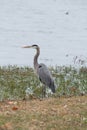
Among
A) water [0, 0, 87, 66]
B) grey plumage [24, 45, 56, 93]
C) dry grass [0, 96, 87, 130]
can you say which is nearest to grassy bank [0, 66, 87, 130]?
dry grass [0, 96, 87, 130]

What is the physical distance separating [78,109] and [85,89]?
4.66 m

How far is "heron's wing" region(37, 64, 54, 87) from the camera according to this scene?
13758mm

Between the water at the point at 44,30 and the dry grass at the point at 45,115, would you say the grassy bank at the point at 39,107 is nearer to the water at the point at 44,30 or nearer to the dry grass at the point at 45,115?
the dry grass at the point at 45,115

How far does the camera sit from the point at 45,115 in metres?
9.35

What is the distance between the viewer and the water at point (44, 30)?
976 inches

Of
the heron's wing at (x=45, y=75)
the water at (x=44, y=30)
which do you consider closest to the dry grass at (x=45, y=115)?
the heron's wing at (x=45, y=75)

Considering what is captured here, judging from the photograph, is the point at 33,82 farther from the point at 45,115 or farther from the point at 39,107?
the point at 45,115

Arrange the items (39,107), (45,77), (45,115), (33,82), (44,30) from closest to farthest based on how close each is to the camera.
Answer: (45,115) < (39,107) < (45,77) < (33,82) < (44,30)

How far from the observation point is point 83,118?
9.14m

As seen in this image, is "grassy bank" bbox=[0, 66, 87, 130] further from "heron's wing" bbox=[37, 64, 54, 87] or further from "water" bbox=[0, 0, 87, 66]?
"water" bbox=[0, 0, 87, 66]

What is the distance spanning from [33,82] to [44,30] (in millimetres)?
20282

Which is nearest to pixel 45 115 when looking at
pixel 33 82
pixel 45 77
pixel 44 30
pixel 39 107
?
pixel 39 107

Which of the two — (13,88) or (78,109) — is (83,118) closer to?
(78,109)

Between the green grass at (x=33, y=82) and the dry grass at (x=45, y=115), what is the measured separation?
7.10ft
